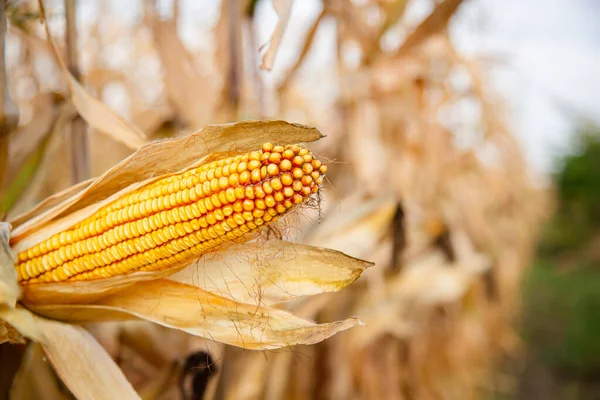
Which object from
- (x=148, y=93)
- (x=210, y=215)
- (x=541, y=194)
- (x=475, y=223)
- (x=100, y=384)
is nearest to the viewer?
(x=210, y=215)

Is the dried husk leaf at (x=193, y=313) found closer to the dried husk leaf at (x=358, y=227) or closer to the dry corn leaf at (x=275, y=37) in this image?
the dry corn leaf at (x=275, y=37)

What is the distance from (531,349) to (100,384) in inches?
211

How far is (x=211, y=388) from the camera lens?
1.29 metres

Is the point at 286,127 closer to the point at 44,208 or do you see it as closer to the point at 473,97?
the point at 44,208

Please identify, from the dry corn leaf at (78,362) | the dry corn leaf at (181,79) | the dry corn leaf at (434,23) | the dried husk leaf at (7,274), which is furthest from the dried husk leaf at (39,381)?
the dry corn leaf at (434,23)

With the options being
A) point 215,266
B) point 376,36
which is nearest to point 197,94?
point 376,36

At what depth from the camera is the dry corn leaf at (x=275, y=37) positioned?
0.72 m

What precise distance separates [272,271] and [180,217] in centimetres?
19

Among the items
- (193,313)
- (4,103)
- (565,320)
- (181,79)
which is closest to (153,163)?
(193,313)

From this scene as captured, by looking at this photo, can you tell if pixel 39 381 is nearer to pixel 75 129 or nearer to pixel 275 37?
pixel 75 129

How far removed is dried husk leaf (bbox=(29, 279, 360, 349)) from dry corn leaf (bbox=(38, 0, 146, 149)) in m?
0.26

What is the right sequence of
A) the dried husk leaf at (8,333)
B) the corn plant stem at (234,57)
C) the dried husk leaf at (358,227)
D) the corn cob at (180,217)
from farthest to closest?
the corn plant stem at (234,57) → the dried husk leaf at (358,227) → the dried husk leaf at (8,333) → the corn cob at (180,217)

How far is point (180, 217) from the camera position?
693 mm

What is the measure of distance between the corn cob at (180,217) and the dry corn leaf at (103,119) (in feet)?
0.58
